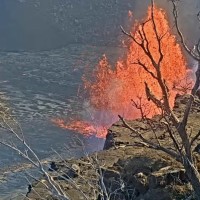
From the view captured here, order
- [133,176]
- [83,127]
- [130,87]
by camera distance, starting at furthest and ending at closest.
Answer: [130,87] → [83,127] → [133,176]

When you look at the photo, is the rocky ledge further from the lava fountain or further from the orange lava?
the orange lava

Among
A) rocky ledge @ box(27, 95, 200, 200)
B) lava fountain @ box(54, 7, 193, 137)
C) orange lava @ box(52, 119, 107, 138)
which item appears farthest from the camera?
orange lava @ box(52, 119, 107, 138)

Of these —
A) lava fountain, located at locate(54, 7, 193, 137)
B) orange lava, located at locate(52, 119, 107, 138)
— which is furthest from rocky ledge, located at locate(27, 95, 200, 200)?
orange lava, located at locate(52, 119, 107, 138)

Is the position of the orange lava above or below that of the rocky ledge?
below

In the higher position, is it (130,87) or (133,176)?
(133,176)

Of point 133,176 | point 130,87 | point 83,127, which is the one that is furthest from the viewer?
point 130,87

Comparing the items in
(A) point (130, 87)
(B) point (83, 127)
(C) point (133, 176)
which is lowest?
(B) point (83, 127)

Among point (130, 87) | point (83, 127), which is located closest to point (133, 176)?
point (83, 127)

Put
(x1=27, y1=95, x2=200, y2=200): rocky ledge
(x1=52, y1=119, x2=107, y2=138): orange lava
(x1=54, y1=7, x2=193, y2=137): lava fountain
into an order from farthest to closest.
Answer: (x1=52, y1=119, x2=107, y2=138): orange lava, (x1=54, y1=7, x2=193, y2=137): lava fountain, (x1=27, y1=95, x2=200, y2=200): rocky ledge

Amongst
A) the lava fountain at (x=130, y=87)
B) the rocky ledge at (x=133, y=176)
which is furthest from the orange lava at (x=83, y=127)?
the rocky ledge at (x=133, y=176)

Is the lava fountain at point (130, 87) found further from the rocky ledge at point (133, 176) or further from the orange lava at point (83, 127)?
the rocky ledge at point (133, 176)

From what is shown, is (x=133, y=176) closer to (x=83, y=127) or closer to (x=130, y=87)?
(x=83, y=127)

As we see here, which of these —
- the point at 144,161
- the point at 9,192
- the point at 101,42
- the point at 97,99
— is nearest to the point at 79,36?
the point at 101,42

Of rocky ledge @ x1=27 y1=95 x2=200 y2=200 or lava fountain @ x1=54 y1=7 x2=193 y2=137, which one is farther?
lava fountain @ x1=54 y1=7 x2=193 y2=137
